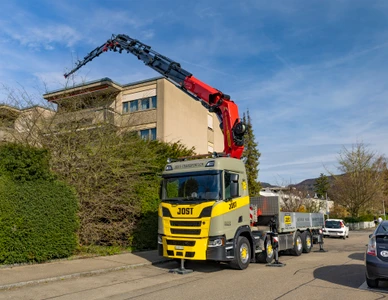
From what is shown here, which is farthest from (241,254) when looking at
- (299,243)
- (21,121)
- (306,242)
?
(21,121)

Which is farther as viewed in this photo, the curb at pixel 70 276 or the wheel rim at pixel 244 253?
the wheel rim at pixel 244 253

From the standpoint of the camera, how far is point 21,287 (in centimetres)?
830

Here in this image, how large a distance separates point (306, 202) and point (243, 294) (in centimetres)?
3419

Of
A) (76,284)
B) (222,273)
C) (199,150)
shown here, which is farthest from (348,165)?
(76,284)

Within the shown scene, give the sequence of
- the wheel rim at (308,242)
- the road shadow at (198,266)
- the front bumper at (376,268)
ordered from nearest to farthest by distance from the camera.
A: the front bumper at (376,268), the road shadow at (198,266), the wheel rim at (308,242)

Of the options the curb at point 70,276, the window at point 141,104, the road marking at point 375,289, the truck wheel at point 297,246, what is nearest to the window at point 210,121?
the window at point 141,104

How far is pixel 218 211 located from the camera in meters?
10.4

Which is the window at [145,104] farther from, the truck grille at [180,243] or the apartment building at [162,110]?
the truck grille at [180,243]

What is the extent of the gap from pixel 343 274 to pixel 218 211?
388 cm

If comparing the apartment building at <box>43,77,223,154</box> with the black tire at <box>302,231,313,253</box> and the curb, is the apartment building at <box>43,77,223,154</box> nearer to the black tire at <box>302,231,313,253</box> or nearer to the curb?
the black tire at <box>302,231,313,253</box>

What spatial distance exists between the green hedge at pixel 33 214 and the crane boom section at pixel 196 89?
5.73m

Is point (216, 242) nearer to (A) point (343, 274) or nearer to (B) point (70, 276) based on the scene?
(A) point (343, 274)

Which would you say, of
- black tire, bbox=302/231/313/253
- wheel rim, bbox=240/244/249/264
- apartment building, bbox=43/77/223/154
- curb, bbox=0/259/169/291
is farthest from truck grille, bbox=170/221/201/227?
apartment building, bbox=43/77/223/154

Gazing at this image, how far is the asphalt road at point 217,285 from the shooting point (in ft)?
25.1
